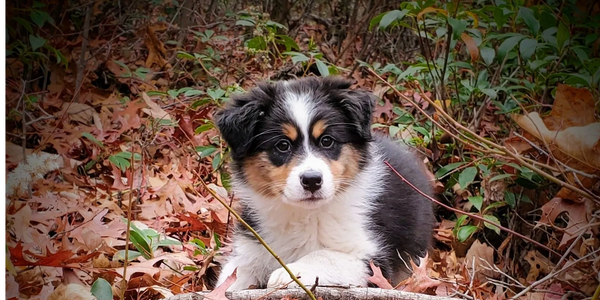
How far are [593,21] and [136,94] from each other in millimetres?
5052

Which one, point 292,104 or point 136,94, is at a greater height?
point 292,104

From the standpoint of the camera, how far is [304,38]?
9.16m

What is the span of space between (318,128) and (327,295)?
1187 mm

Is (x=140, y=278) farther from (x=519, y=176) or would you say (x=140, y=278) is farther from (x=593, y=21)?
Result: (x=593, y=21)

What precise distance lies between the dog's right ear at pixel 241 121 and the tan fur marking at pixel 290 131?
0.19 metres

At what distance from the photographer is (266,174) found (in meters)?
3.66

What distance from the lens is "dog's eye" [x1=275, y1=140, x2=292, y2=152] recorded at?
141 inches

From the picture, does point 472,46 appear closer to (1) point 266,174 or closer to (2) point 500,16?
(2) point 500,16

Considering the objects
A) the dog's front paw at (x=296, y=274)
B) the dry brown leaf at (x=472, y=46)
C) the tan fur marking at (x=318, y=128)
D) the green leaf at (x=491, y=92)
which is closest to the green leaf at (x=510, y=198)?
the green leaf at (x=491, y=92)

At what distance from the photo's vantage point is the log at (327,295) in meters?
2.62

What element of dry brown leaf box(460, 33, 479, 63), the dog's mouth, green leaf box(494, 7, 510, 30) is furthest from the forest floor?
green leaf box(494, 7, 510, 30)

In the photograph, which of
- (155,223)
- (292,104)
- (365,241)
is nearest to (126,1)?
(155,223)

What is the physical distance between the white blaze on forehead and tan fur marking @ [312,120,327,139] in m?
0.04

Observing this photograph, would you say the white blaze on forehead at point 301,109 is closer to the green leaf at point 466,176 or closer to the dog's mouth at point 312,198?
the dog's mouth at point 312,198
